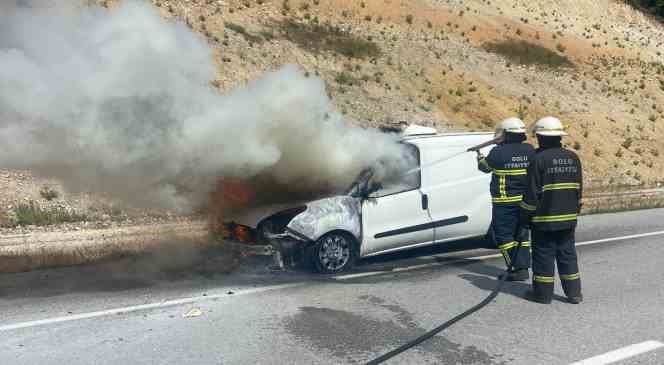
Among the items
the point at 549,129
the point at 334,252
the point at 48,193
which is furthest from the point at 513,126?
the point at 48,193

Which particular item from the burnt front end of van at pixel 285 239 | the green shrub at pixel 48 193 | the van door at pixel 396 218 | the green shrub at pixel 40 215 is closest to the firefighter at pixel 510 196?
the van door at pixel 396 218

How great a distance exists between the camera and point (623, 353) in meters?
4.87

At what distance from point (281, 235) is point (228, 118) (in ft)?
5.15

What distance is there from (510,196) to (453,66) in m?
20.5

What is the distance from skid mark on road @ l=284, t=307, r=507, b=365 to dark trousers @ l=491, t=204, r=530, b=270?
2.13 metres

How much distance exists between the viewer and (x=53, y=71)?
22.0 ft

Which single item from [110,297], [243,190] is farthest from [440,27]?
[110,297]

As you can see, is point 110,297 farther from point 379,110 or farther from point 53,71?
point 379,110

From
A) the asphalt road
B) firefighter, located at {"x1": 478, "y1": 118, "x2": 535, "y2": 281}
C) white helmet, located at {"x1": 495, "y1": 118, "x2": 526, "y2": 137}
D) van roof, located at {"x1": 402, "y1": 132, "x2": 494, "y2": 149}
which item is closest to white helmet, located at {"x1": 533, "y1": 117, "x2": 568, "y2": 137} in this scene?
firefighter, located at {"x1": 478, "y1": 118, "x2": 535, "y2": 281}

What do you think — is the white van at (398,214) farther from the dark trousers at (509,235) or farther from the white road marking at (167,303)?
the dark trousers at (509,235)

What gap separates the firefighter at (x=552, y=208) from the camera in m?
6.02

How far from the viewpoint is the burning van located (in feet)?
24.5

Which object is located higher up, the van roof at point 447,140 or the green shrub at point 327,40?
the green shrub at point 327,40

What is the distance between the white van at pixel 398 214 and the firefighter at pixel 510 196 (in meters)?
1.01
